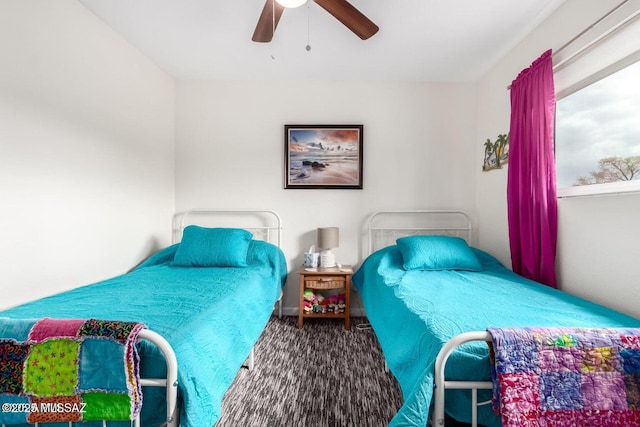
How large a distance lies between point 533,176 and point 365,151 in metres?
1.53

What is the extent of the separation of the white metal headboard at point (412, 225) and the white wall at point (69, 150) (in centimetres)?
220

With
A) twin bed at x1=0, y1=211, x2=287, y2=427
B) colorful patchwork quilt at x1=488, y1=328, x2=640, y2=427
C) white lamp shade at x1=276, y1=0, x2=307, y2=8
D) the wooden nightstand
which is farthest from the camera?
the wooden nightstand

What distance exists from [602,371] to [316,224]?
8.22 ft

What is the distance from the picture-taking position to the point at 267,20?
1.78 m

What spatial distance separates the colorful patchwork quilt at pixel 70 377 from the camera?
1026mm

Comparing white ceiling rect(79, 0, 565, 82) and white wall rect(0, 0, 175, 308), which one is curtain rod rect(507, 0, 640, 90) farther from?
white wall rect(0, 0, 175, 308)

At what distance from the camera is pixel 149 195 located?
296 cm

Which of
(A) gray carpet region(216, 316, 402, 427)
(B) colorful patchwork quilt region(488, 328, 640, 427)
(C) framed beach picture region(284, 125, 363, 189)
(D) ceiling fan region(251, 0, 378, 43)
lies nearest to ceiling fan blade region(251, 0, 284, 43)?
(D) ceiling fan region(251, 0, 378, 43)

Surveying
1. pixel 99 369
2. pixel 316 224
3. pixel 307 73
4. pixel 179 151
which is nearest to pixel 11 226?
pixel 99 369

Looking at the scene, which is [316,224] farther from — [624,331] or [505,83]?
[624,331]

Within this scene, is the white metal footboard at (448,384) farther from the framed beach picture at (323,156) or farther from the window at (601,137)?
the framed beach picture at (323,156)

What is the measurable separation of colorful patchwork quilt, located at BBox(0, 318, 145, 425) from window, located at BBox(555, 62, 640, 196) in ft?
7.77

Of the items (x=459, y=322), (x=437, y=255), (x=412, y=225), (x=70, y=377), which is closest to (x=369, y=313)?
(x=437, y=255)

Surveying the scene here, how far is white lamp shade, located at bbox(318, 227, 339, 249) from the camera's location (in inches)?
120
